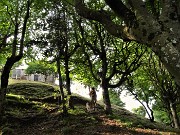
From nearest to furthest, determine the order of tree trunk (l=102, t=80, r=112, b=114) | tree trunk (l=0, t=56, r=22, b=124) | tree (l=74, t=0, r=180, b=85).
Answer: tree (l=74, t=0, r=180, b=85) < tree trunk (l=0, t=56, r=22, b=124) < tree trunk (l=102, t=80, r=112, b=114)

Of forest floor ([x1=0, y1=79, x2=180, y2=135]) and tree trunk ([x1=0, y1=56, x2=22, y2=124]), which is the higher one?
tree trunk ([x1=0, y1=56, x2=22, y2=124])

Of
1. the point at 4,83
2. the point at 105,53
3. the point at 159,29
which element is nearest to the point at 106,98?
the point at 105,53

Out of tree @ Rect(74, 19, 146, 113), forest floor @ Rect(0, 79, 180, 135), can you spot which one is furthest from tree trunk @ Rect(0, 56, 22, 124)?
tree @ Rect(74, 19, 146, 113)

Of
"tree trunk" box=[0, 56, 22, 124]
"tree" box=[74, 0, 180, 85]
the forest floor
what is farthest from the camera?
"tree trunk" box=[0, 56, 22, 124]

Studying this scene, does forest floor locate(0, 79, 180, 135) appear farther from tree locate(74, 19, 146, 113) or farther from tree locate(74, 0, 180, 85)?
tree locate(74, 0, 180, 85)

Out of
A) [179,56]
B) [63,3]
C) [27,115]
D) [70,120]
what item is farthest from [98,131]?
[179,56]

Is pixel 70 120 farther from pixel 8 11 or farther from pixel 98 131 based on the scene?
pixel 8 11

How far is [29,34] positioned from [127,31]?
21.8m

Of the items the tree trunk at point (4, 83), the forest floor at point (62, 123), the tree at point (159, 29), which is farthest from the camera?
the tree trunk at point (4, 83)

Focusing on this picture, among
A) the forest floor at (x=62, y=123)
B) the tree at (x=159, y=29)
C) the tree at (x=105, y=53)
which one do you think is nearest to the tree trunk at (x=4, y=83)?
the forest floor at (x=62, y=123)

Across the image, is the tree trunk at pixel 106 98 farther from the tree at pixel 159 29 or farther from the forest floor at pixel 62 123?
the tree at pixel 159 29

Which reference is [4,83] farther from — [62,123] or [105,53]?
[105,53]

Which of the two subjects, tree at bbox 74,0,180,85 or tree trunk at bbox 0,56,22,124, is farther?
tree trunk at bbox 0,56,22,124

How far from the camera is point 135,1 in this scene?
6.39m
